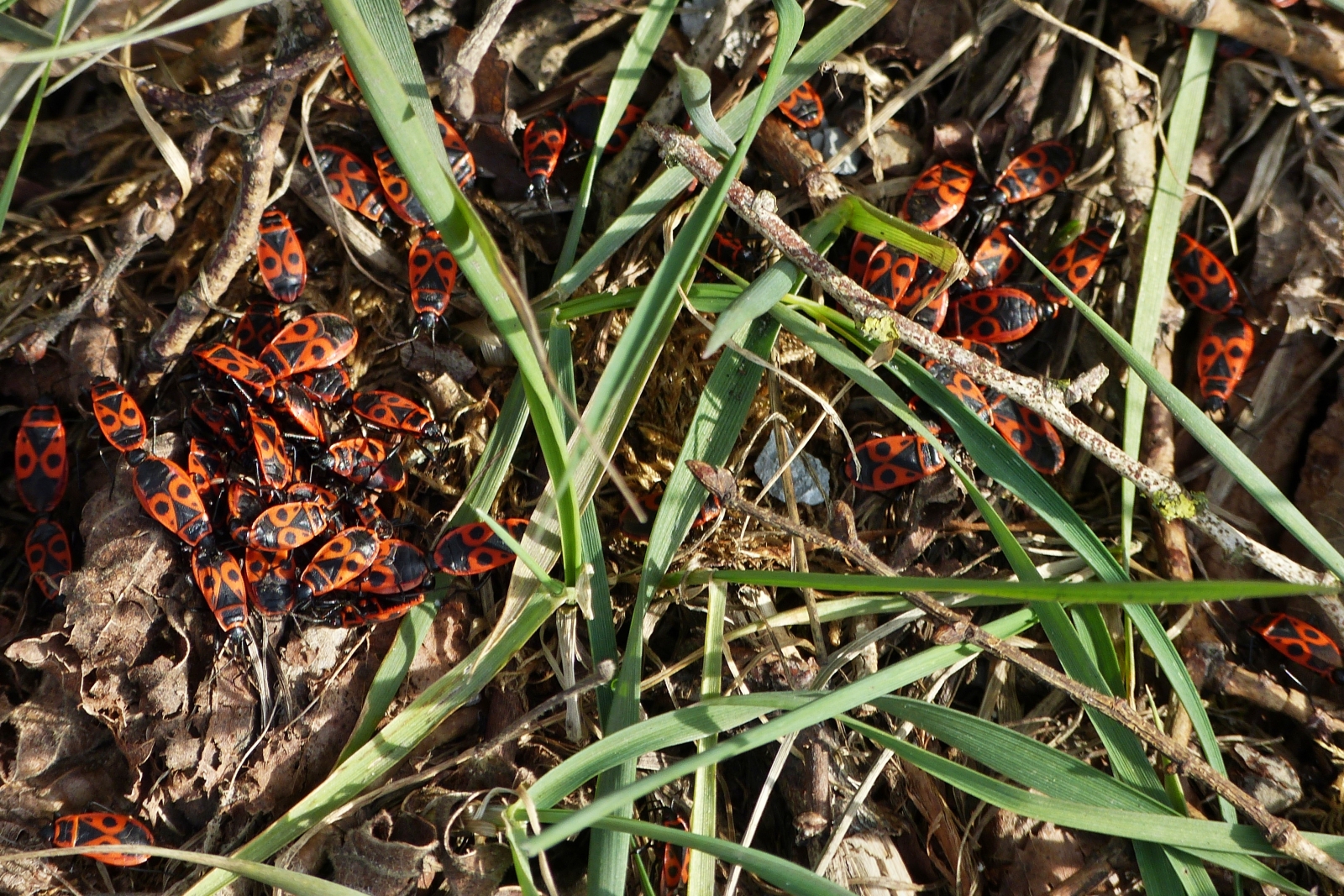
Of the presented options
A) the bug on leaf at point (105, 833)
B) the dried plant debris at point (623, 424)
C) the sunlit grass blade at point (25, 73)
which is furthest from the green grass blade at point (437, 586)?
the sunlit grass blade at point (25, 73)

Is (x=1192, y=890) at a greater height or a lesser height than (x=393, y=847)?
lesser

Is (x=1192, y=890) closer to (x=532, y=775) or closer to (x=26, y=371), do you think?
(x=532, y=775)

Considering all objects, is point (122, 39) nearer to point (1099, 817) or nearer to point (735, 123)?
point (735, 123)

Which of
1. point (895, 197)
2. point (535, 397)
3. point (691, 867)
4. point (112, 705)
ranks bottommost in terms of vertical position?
point (691, 867)

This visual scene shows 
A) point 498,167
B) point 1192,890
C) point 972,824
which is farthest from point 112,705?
point 1192,890

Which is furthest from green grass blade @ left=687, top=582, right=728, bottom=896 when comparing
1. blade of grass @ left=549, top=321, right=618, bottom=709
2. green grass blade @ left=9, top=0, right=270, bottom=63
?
green grass blade @ left=9, top=0, right=270, bottom=63

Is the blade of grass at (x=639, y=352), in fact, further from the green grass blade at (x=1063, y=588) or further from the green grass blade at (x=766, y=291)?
the green grass blade at (x=1063, y=588)

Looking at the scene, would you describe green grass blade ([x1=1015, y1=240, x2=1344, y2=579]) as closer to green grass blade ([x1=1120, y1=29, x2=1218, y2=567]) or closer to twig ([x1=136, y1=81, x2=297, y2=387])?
green grass blade ([x1=1120, y1=29, x2=1218, y2=567])
